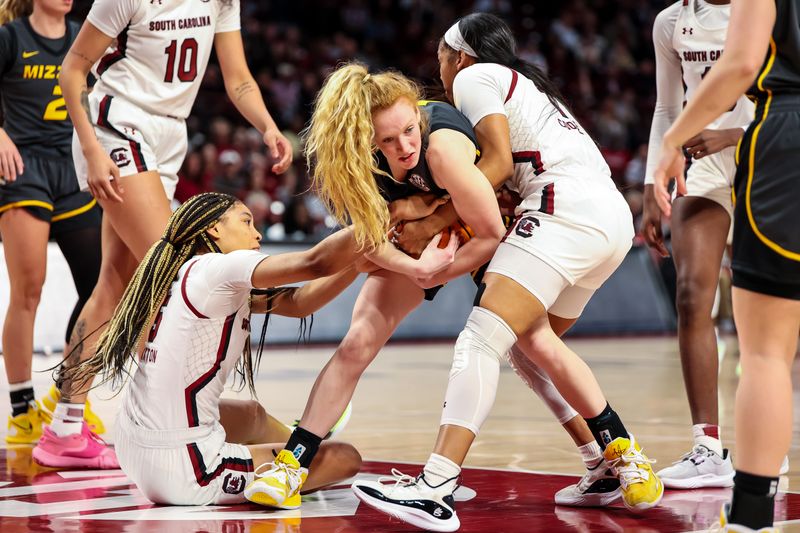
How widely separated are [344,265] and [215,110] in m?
11.0

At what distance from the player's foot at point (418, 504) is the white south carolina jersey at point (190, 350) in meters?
0.72

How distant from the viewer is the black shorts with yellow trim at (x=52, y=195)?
206 inches

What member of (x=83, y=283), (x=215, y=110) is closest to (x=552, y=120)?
(x=83, y=283)

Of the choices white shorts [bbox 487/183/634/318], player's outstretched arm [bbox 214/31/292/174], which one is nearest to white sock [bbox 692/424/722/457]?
white shorts [bbox 487/183/634/318]

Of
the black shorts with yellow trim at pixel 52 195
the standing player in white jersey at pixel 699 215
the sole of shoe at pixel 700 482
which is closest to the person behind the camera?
the sole of shoe at pixel 700 482

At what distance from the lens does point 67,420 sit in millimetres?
4668

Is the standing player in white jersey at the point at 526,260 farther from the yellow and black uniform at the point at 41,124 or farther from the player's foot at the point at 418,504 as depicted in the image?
the yellow and black uniform at the point at 41,124

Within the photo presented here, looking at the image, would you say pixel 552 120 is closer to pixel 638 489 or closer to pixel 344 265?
pixel 344 265

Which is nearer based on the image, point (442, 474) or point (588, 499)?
point (442, 474)

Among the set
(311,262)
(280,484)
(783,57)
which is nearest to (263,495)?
(280,484)

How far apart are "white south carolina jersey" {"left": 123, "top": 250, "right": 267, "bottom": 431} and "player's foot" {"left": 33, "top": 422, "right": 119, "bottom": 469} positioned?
3.16 feet

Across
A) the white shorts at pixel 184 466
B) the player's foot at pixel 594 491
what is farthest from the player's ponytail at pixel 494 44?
the white shorts at pixel 184 466

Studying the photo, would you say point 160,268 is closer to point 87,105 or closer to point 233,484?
point 233,484

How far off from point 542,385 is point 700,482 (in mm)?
681
